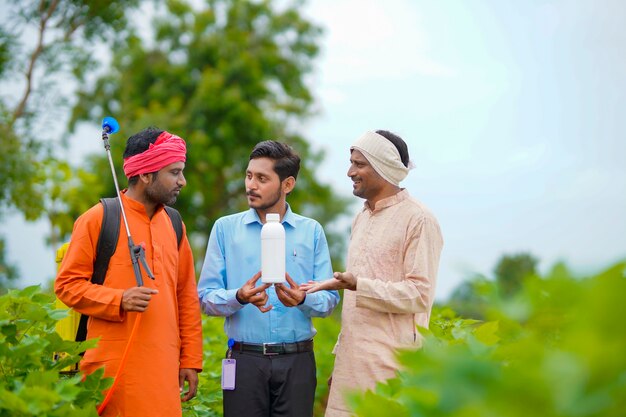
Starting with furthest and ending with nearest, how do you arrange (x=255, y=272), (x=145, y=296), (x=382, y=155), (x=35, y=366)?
(x=255, y=272) < (x=382, y=155) < (x=145, y=296) < (x=35, y=366)

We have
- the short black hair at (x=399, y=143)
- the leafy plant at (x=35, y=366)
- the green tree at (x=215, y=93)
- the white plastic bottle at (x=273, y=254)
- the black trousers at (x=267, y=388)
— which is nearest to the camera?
the leafy plant at (x=35, y=366)

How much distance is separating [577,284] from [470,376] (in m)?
0.31

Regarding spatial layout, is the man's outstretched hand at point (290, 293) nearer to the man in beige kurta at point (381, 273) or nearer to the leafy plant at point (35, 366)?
the man in beige kurta at point (381, 273)

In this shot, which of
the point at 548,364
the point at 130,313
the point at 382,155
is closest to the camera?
the point at 548,364

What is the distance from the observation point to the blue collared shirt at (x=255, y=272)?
4740 millimetres

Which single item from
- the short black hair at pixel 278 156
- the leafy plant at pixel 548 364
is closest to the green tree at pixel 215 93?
the short black hair at pixel 278 156

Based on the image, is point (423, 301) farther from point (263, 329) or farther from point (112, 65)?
point (112, 65)

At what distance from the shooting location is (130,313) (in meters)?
4.29

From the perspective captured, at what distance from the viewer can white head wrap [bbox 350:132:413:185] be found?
4.77 metres

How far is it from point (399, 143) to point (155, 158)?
1.45 metres

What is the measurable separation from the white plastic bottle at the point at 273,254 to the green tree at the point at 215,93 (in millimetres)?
24072

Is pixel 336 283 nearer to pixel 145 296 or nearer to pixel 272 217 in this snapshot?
pixel 272 217

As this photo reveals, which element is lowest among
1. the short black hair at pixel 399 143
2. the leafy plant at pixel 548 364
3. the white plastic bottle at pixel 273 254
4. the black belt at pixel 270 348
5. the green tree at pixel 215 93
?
the black belt at pixel 270 348

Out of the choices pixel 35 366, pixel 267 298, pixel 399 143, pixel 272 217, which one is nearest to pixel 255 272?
pixel 267 298
